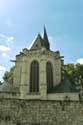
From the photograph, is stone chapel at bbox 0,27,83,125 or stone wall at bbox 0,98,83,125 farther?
stone chapel at bbox 0,27,83,125

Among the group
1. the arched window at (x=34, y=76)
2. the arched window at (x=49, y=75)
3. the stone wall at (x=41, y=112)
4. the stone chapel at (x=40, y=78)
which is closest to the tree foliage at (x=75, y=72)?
the stone chapel at (x=40, y=78)

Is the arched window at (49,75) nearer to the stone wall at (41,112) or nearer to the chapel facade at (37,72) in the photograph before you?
the chapel facade at (37,72)

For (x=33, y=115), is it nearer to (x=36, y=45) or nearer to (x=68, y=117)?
(x=68, y=117)

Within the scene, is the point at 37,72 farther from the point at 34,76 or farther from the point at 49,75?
the point at 49,75

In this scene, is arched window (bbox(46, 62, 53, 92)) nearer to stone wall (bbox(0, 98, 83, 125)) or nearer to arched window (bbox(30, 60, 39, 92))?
arched window (bbox(30, 60, 39, 92))

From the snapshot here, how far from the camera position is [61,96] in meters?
32.5

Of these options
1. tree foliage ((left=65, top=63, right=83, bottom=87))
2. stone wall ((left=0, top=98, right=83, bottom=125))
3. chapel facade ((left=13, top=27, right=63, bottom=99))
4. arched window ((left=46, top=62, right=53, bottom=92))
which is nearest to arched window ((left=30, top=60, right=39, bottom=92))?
chapel facade ((left=13, top=27, right=63, bottom=99))

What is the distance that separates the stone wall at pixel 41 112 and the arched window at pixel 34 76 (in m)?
26.2

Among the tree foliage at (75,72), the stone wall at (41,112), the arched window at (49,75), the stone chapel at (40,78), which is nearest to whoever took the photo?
the stone wall at (41,112)

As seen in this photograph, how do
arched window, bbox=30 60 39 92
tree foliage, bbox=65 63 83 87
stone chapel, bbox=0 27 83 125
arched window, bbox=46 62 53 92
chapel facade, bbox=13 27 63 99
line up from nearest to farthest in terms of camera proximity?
stone chapel, bbox=0 27 83 125 < chapel facade, bbox=13 27 63 99 < arched window, bbox=30 60 39 92 < arched window, bbox=46 62 53 92 < tree foliage, bbox=65 63 83 87

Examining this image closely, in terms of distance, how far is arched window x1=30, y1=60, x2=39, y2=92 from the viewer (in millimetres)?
35612

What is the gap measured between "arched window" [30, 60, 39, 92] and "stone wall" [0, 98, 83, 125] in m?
26.2

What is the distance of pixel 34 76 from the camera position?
1436 inches

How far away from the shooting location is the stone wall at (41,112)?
29.7 feet
